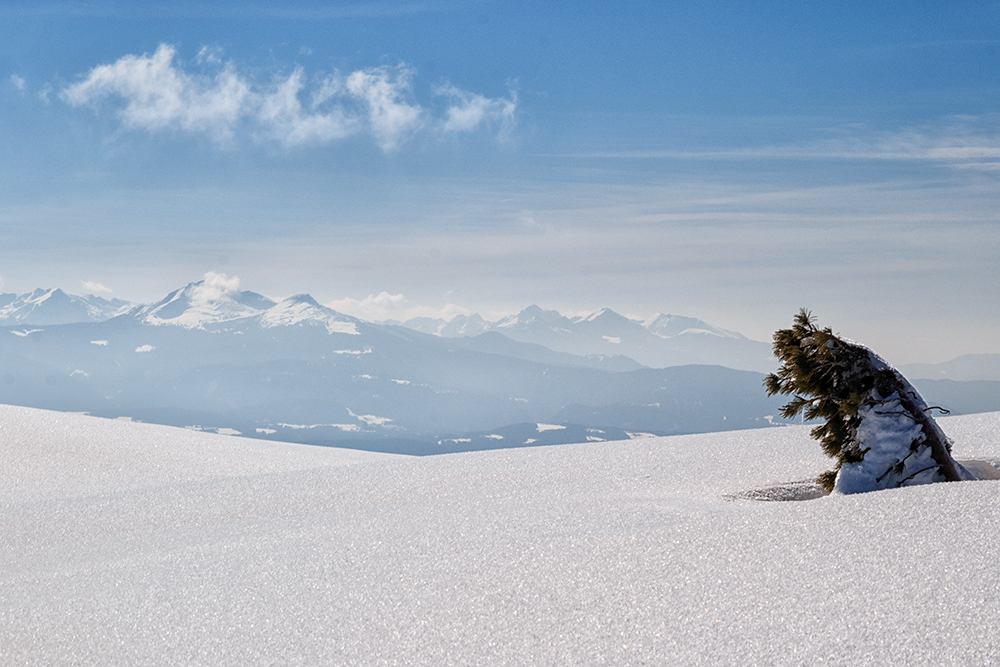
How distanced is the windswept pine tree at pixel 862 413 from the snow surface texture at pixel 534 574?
554mm

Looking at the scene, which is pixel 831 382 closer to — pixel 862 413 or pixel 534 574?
pixel 862 413

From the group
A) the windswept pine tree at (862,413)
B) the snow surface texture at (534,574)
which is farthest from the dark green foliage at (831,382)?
the snow surface texture at (534,574)

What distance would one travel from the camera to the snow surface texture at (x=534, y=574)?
3.90 metres

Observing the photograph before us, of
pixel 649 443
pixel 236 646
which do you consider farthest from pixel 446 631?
pixel 649 443

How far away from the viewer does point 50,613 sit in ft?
18.2

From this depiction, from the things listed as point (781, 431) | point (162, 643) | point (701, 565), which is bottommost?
point (162, 643)

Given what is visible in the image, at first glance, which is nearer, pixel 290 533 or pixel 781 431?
pixel 290 533

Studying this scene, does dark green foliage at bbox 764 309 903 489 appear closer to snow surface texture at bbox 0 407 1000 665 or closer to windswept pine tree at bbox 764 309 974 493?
windswept pine tree at bbox 764 309 974 493

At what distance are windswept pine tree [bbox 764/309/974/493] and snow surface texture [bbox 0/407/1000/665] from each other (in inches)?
21.8

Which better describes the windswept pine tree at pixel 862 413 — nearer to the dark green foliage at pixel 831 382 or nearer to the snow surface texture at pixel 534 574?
the dark green foliage at pixel 831 382

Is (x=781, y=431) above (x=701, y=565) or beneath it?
above

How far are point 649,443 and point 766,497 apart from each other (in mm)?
3332

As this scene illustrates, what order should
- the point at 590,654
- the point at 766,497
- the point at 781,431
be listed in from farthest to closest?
the point at 781,431 < the point at 766,497 < the point at 590,654

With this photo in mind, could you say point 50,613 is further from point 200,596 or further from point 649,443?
point 649,443
